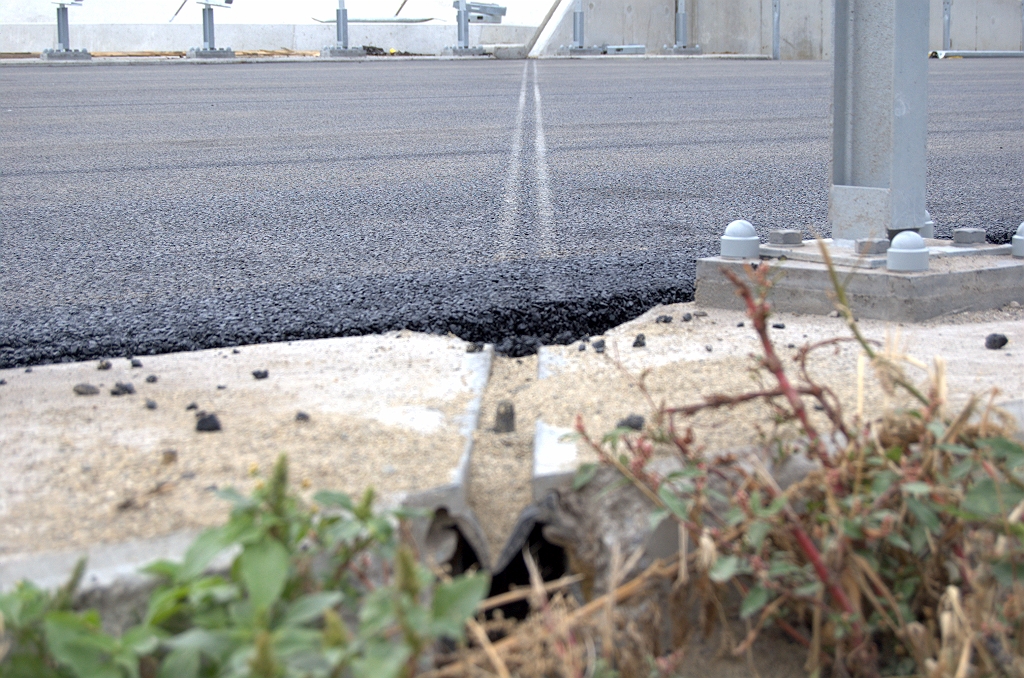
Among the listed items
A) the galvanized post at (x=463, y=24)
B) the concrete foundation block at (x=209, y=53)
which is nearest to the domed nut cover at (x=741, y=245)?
the concrete foundation block at (x=209, y=53)

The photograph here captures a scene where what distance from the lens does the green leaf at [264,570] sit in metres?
1.14

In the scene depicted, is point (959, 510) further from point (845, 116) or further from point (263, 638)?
point (845, 116)

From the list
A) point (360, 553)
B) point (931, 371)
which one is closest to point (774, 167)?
point (931, 371)

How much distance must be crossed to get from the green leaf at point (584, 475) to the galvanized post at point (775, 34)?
75.4 feet

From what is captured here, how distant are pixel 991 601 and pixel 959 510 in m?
0.12

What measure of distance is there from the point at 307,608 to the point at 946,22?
2835 centimetres

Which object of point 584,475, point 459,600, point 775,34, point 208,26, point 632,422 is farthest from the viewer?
point 775,34

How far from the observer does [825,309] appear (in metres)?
2.46

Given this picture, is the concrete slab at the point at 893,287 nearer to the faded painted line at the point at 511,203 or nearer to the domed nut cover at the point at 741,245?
the domed nut cover at the point at 741,245

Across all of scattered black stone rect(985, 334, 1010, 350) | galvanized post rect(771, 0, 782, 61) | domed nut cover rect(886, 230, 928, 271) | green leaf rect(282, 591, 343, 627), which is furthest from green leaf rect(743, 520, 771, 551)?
galvanized post rect(771, 0, 782, 61)

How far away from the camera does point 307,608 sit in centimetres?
114

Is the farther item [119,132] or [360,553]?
[119,132]

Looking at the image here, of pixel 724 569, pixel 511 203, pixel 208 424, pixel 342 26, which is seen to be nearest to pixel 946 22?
pixel 342 26

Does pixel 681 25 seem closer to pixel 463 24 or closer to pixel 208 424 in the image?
pixel 463 24
